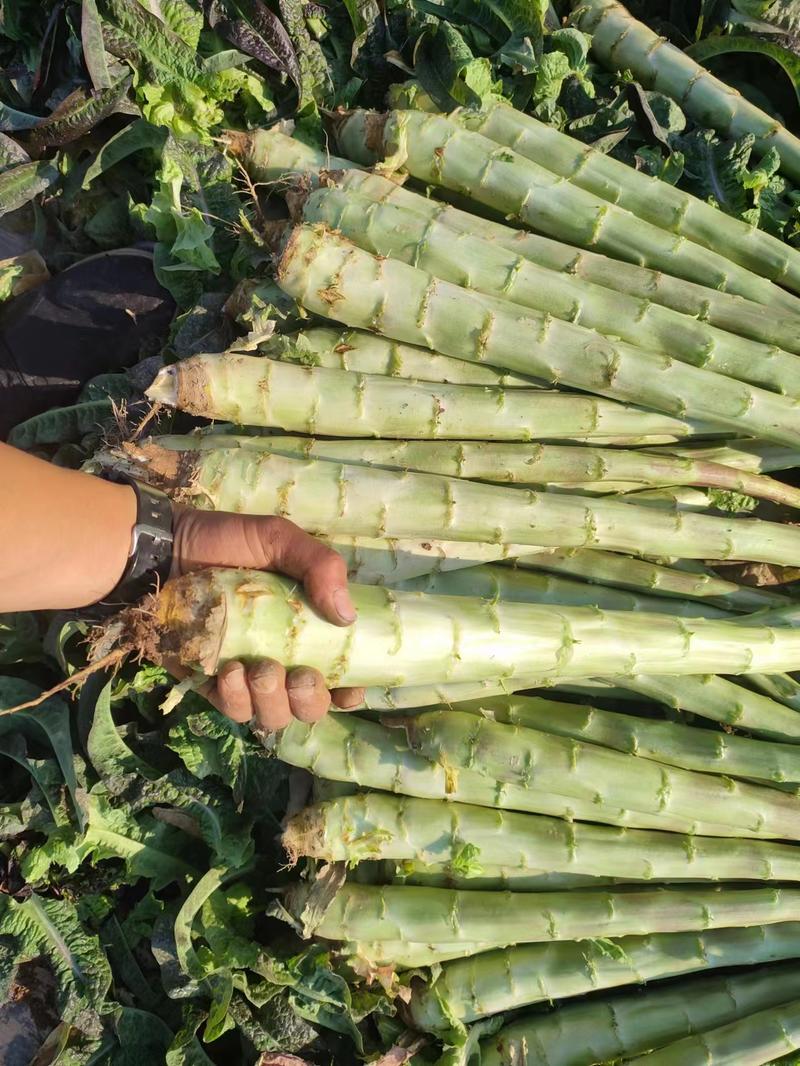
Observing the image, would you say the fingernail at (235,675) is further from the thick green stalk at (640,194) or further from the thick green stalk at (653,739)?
the thick green stalk at (640,194)

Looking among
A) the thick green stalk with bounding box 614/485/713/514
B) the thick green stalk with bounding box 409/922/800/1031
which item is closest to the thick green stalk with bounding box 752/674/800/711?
the thick green stalk with bounding box 614/485/713/514

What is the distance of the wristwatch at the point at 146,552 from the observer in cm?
332

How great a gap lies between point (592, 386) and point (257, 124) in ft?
9.19

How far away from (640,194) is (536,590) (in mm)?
2371

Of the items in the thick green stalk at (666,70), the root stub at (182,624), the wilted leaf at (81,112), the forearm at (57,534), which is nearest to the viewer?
the forearm at (57,534)

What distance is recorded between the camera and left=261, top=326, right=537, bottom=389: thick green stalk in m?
4.15

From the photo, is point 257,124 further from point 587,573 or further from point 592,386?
point 587,573

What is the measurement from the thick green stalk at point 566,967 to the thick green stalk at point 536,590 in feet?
5.72

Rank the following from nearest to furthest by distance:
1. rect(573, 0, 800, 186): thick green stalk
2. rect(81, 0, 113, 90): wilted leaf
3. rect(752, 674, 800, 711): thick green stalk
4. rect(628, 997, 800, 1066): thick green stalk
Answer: rect(628, 997, 800, 1066): thick green stalk → rect(752, 674, 800, 711): thick green stalk → rect(81, 0, 113, 90): wilted leaf → rect(573, 0, 800, 186): thick green stalk

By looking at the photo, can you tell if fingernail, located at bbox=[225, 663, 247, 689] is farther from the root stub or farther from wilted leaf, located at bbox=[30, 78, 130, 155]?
wilted leaf, located at bbox=[30, 78, 130, 155]

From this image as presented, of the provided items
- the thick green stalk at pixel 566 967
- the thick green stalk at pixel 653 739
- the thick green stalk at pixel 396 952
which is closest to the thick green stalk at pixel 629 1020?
the thick green stalk at pixel 566 967

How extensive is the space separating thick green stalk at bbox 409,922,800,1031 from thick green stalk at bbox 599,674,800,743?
115cm

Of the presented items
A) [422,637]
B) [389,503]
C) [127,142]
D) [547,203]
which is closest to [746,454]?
[547,203]

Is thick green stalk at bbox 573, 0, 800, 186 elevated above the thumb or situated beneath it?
elevated above
